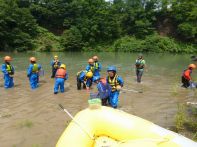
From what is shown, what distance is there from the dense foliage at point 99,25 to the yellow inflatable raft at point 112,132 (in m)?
37.1

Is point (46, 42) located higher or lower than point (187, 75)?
higher

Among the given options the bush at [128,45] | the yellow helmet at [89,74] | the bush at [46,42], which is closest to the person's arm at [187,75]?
the yellow helmet at [89,74]

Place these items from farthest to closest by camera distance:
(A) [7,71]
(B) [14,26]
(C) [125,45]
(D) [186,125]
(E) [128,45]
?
1. (C) [125,45]
2. (E) [128,45]
3. (B) [14,26]
4. (A) [7,71]
5. (D) [186,125]

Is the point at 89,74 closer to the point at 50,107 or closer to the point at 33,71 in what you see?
the point at 33,71

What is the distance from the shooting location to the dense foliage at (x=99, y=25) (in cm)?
4206

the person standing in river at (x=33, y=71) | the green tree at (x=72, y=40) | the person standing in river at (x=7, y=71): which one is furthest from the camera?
the green tree at (x=72, y=40)

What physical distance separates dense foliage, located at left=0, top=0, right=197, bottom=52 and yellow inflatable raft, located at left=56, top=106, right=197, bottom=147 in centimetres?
3706

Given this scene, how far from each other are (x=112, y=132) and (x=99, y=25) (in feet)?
142

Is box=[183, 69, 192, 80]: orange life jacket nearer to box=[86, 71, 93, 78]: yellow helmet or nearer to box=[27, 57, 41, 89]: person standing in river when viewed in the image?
box=[86, 71, 93, 78]: yellow helmet

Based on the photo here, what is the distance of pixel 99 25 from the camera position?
155 feet

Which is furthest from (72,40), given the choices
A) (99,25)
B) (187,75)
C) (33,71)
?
(187,75)

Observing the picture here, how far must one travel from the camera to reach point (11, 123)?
28.1 feet

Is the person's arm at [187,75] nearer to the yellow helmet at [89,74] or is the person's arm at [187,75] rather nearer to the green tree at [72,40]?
the yellow helmet at [89,74]

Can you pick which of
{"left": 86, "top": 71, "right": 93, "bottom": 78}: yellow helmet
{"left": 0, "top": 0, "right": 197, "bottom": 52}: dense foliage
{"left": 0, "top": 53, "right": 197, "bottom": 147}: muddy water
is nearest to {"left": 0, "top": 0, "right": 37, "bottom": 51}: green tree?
{"left": 0, "top": 0, "right": 197, "bottom": 52}: dense foliage
